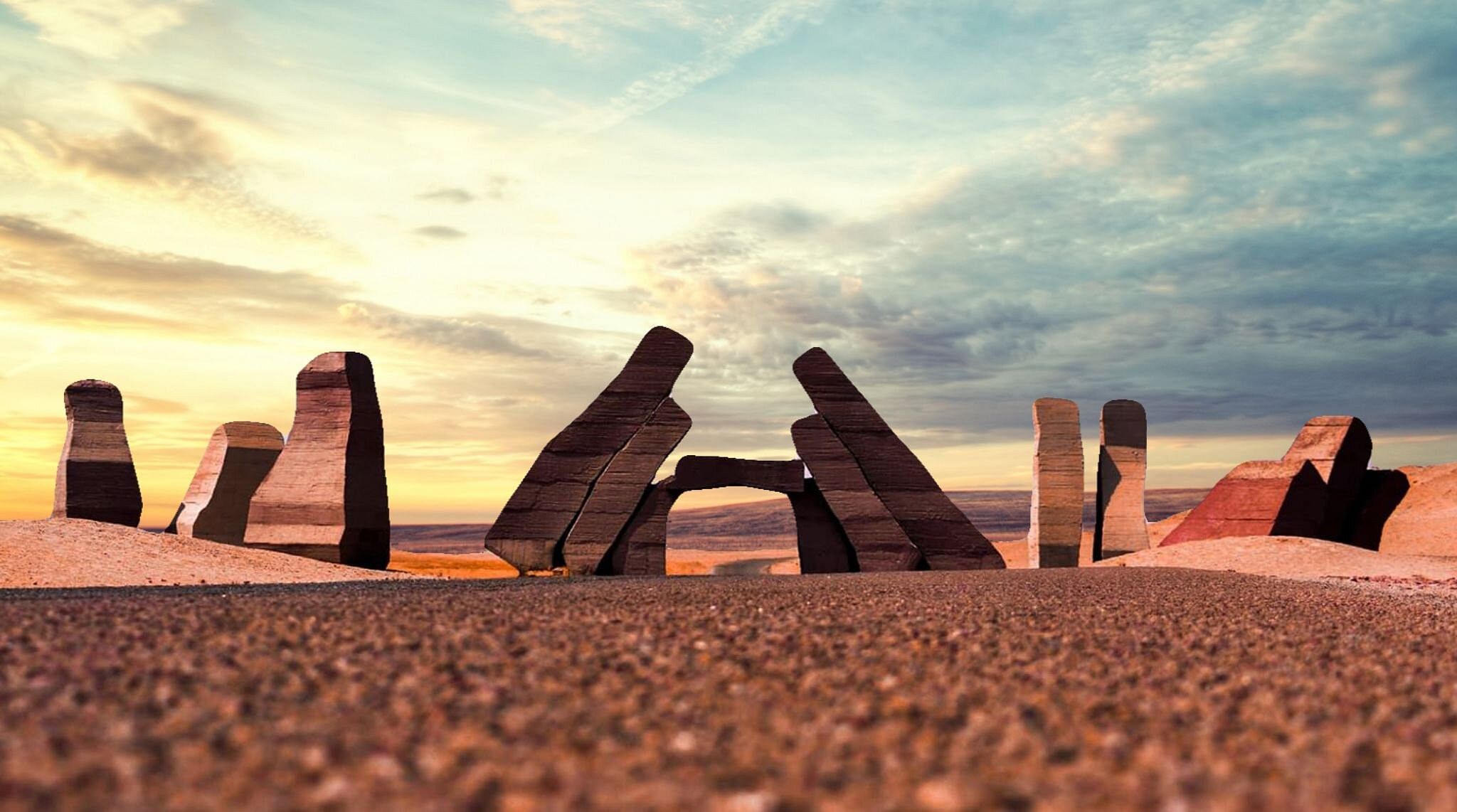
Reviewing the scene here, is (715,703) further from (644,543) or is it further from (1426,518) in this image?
(1426,518)

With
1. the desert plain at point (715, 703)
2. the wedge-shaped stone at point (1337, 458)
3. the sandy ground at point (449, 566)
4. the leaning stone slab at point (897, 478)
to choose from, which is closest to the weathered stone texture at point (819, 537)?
the leaning stone slab at point (897, 478)

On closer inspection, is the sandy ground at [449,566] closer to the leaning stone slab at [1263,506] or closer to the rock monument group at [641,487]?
the rock monument group at [641,487]

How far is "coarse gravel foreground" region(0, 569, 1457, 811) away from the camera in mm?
4684

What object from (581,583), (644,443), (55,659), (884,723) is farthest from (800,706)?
(644,443)

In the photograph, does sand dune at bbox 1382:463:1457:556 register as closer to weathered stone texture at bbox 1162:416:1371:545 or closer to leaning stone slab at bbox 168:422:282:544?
weathered stone texture at bbox 1162:416:1371:545

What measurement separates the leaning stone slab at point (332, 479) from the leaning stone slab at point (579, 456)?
3367 mm

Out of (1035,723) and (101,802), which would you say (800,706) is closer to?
(1035,723)

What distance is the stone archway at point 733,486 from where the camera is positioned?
20562mm

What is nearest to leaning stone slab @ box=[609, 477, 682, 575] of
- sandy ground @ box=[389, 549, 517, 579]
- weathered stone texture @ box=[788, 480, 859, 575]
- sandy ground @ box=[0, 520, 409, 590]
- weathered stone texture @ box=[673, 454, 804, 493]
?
weathered stone texture @ box=[673, 454, 804, 493]

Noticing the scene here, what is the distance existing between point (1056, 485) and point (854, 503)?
26.2 ft

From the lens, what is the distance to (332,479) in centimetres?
2227

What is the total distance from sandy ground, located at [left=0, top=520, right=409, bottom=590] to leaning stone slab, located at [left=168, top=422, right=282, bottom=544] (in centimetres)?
707

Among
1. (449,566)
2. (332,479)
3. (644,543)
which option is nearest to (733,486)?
(644,543)

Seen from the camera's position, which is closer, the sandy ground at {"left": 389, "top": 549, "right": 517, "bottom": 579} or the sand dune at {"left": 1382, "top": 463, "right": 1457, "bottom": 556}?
the sandy ground at {"left": 389, "top": 549, "right": 517, "bottom": 579}
